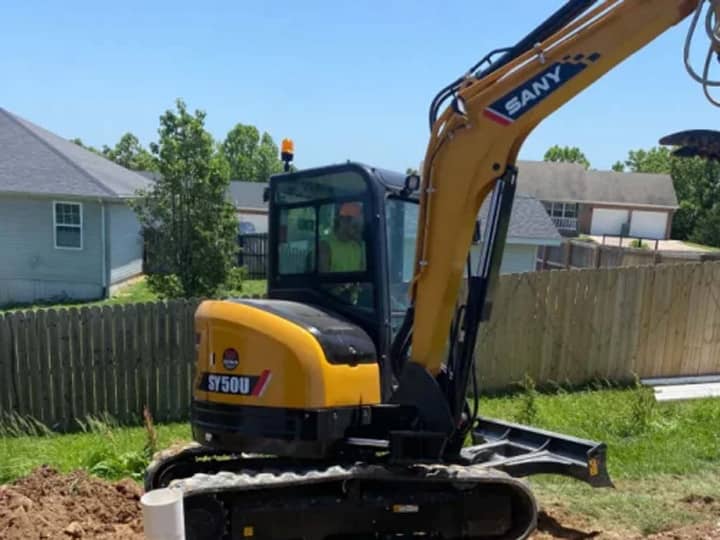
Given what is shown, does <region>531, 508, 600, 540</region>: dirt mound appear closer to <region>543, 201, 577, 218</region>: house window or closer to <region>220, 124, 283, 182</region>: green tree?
<region>543, 201, 577, 218</region>: house window

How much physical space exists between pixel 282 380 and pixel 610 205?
48.1 metres

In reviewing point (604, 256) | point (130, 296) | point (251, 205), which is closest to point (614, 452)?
point (604, 256)

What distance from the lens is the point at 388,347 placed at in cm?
420

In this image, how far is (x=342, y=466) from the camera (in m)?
4.02

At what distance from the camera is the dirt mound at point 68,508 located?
438cm

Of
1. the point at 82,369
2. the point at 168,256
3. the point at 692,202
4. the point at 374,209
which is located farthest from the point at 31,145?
the point at 692,202

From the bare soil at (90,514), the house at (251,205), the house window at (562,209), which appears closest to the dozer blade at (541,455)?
the bare soil at (90,514)

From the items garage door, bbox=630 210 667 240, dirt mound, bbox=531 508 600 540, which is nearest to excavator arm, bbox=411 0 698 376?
dirt mound, bbox=531 508 600 540

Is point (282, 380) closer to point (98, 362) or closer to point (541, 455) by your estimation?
point (541, 455)

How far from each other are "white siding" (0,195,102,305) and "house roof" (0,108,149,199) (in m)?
0.44

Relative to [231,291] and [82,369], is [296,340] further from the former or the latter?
[231,291]

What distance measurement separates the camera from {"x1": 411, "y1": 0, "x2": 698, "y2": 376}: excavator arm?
356 cm

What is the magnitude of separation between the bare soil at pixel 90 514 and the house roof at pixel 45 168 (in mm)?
13258

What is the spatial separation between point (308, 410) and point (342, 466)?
1.48 feet
